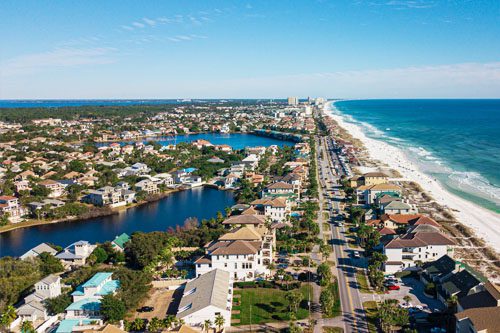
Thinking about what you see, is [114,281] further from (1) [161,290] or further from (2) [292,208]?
(2) [292,208]

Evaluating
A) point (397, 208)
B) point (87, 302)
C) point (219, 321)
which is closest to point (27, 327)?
point (87, 302)

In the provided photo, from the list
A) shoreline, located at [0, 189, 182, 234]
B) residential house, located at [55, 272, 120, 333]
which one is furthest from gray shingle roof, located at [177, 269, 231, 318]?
shoreline, located at [0, 189, 182, 234]

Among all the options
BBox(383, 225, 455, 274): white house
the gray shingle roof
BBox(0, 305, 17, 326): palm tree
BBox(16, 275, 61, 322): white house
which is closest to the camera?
BBox(0, 305, 17, 326): palm tree

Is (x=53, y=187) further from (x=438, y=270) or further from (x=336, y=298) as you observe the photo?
(x=438, y=270)

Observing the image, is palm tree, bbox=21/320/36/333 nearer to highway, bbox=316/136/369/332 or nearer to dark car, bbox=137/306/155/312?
dark car, bbox=137/306/155/312

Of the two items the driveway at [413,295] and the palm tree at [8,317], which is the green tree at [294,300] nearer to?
the driveway at [413,295]

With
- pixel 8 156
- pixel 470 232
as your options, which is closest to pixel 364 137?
pixel 470 232

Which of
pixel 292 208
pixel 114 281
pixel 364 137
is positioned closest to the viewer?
pixel 114 281
